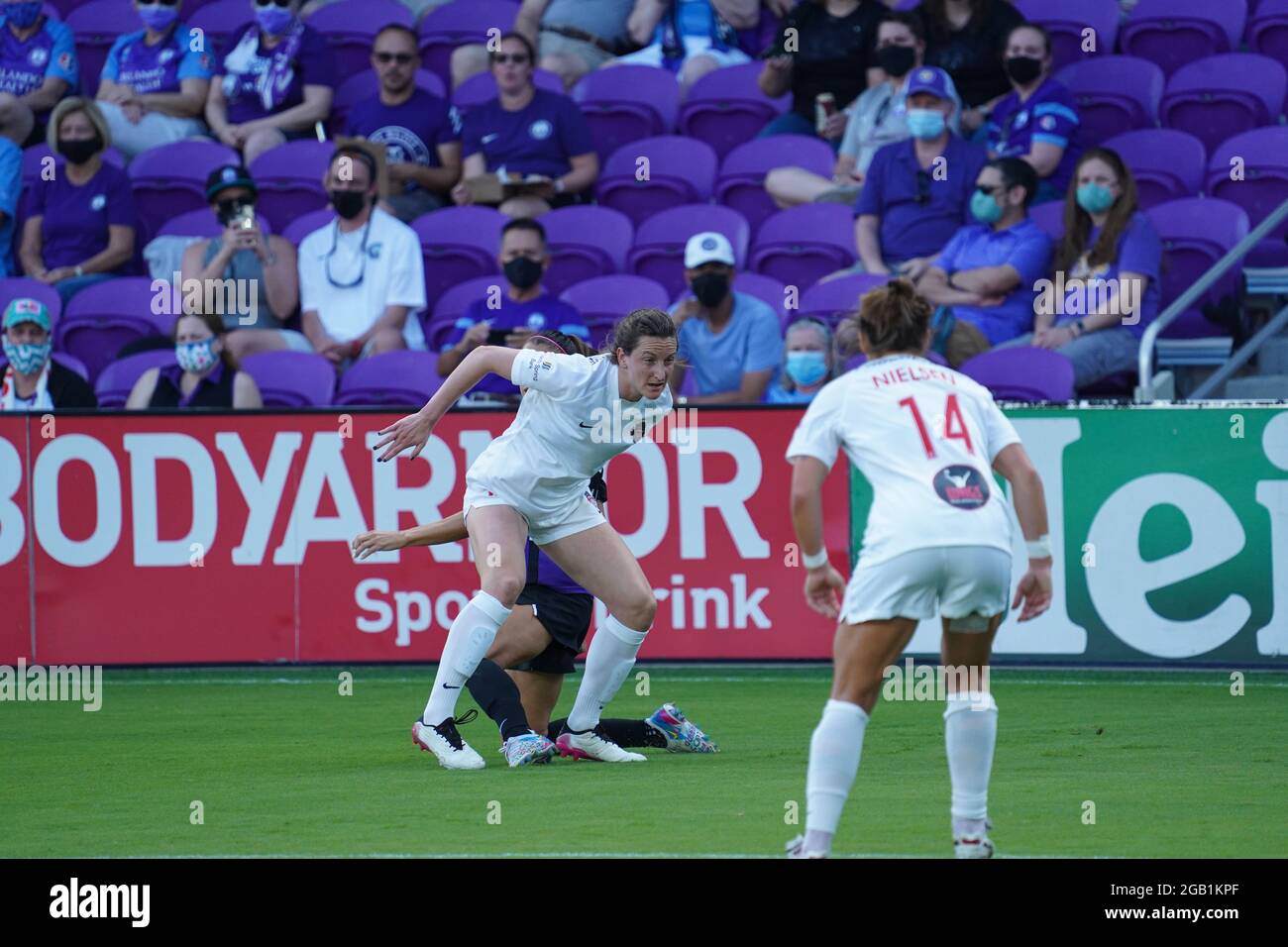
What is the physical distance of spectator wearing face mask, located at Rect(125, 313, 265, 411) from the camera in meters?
13.2

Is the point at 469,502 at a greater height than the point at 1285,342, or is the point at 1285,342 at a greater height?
the point at 1285,342

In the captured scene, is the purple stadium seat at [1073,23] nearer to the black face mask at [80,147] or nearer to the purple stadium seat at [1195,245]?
the purple stadium seat at [1195,245]

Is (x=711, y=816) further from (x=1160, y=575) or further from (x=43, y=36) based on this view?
(x=43, y=36)

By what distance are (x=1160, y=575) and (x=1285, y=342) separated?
2.37 metres

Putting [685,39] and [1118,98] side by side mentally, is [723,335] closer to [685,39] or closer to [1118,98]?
[1118,98]

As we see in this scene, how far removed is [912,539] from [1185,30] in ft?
33.7

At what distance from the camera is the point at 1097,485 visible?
1152 cm

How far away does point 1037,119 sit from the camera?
13.7 metres

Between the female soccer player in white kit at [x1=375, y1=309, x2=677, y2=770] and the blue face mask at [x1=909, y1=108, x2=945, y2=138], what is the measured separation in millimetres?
5957

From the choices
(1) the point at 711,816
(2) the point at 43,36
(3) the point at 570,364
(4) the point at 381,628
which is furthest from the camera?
(2) the point at 43,36

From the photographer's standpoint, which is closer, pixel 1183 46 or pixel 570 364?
pixel 570 364

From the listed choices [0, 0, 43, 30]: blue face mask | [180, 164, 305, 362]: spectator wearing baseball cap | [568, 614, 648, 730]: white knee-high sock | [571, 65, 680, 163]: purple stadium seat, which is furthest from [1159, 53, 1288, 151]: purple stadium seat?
[0, 0, 43, 30]: blue face mask

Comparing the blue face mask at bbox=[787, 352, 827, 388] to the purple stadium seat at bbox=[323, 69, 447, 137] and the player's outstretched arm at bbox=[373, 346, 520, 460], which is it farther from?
the purple stadium seat at bbox=[323, 69, 447, 137]

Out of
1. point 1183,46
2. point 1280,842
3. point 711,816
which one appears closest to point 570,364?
point 711,816
